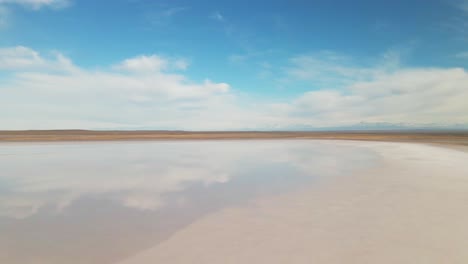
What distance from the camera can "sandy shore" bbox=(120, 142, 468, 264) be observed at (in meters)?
3.75

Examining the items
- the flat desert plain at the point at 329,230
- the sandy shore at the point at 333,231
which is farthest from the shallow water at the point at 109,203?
the sandy shore at the point at 333,231

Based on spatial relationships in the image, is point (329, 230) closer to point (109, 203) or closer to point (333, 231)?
point (333, 231)

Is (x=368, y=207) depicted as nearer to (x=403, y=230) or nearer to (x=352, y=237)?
(x=403, y=230)

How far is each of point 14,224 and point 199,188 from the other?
14.1 ft

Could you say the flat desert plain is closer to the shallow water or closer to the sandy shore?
the sandy shore

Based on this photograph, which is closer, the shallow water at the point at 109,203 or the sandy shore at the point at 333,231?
the sandy shore at the point at 333,231

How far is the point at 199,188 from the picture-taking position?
324 inches

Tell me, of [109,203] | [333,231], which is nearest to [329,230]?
[333,231]

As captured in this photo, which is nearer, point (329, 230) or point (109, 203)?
point (329, 230)

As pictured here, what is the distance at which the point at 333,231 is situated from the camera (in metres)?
4.63

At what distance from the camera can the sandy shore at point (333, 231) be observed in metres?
3.75

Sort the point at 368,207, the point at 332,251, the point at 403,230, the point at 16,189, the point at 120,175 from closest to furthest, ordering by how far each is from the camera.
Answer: the point at 332,251 < the point at 403,230 < the point at 368,207 < the point at 16,189 < the point at 120,175

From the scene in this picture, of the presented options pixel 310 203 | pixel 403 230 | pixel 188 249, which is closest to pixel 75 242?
pixel 188 249

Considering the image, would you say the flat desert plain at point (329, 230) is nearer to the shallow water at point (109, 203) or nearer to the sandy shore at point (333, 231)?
the sandy shore at point (333, 231)
